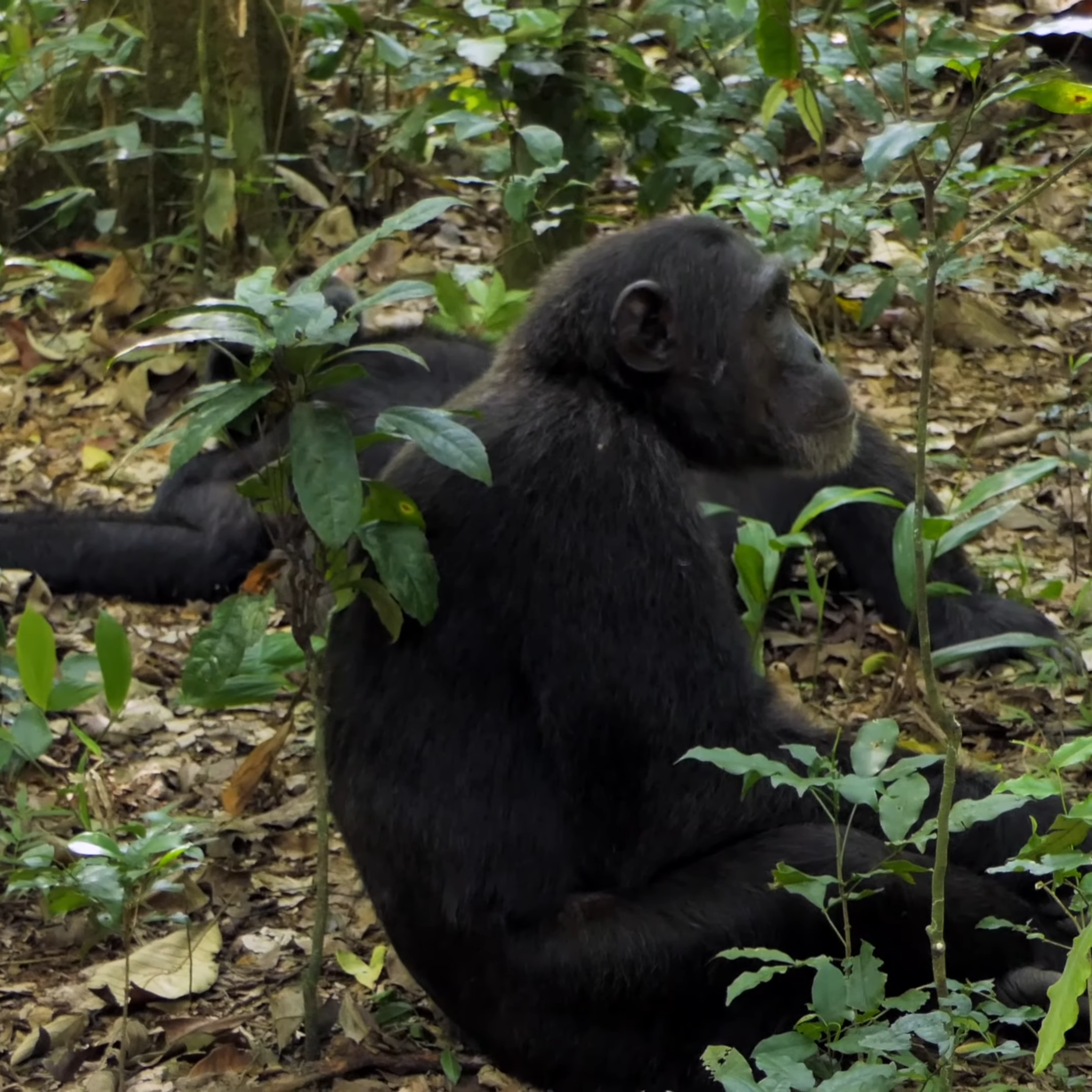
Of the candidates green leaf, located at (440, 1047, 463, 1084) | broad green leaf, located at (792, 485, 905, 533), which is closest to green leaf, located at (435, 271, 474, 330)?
broad green leaf, located at (792, 485, 905, 533)

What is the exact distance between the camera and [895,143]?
3188 mm

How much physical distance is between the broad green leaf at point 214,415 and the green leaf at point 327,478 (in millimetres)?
113

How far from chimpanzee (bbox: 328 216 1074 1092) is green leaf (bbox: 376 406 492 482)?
1.46 ft

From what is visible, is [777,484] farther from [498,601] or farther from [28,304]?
[28,304]

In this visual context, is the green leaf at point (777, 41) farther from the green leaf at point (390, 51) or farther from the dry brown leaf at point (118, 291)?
the dry brown leaf at point (118, 291)

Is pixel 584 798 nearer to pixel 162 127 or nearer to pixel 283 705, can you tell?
pixel 283 705

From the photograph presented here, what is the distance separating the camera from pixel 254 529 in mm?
7164

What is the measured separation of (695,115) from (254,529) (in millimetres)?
2705

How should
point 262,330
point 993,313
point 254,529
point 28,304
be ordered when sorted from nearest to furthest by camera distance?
point 262,330
point 254,529
point 993,313
point 28,304

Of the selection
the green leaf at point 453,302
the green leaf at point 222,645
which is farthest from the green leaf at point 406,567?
the green leaf at point 453,302

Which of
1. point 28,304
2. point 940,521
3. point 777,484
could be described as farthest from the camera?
point 28,304

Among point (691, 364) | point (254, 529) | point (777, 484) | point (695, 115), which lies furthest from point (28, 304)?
point (691, 364)

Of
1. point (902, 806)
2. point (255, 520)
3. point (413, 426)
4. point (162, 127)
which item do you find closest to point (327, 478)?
point (413, 426)

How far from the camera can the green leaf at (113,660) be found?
439cm
